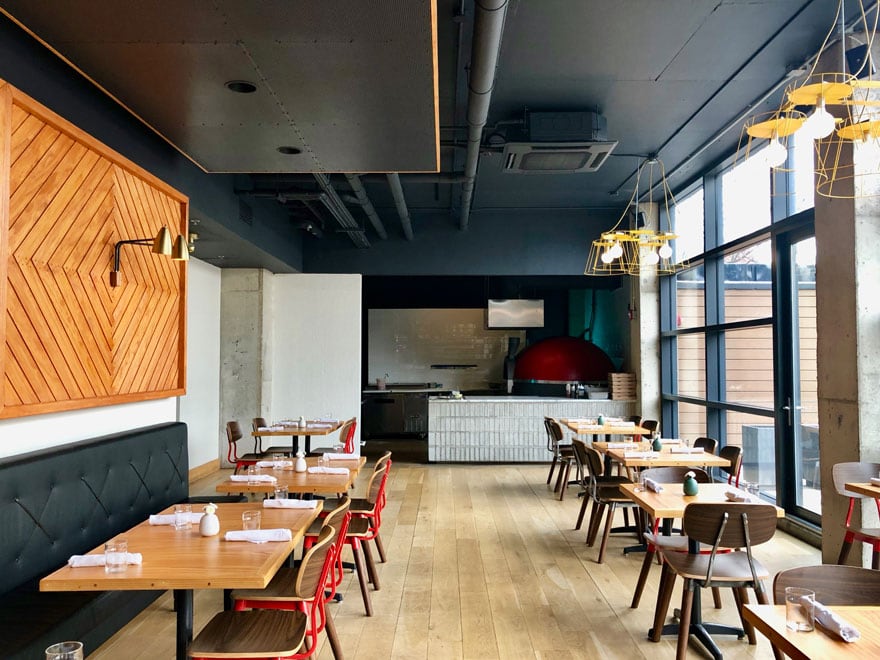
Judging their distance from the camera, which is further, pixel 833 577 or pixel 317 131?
pixel 317 131

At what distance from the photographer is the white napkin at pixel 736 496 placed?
4012 mm

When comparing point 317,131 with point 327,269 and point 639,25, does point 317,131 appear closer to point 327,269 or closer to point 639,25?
point 639,25

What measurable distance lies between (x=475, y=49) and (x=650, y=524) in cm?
404

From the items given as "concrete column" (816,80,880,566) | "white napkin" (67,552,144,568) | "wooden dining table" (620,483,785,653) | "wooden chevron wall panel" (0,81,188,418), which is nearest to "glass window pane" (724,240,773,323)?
"concrete column" (816,80,880,566)

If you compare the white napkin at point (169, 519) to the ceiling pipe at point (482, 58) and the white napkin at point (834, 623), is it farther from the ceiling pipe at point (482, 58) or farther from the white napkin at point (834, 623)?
the ceiling pipe at point (482, 58)

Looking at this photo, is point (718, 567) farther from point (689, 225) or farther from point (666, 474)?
point (689, 225)

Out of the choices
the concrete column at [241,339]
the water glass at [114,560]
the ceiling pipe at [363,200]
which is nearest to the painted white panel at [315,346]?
the concrete column at [241,339]

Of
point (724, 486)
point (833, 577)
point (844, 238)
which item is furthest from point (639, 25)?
point (833, 577)

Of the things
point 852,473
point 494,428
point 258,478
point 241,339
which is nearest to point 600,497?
Answer: point 852,473

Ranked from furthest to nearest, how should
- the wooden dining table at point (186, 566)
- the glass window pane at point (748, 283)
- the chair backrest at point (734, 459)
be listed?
the glass window pane at point (748, 283) → the chair backrest at point (734, 459) → the wooden dining table at point (186, 566)

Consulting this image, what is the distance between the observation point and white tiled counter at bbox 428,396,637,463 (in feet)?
34.7

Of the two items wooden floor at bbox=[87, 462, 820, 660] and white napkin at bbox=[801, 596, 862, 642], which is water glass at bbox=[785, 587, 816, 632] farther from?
wooden floor at bbox=[87, 462, 820, 660]

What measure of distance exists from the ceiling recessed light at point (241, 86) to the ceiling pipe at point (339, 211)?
255cm

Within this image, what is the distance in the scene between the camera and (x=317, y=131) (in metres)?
4.71
